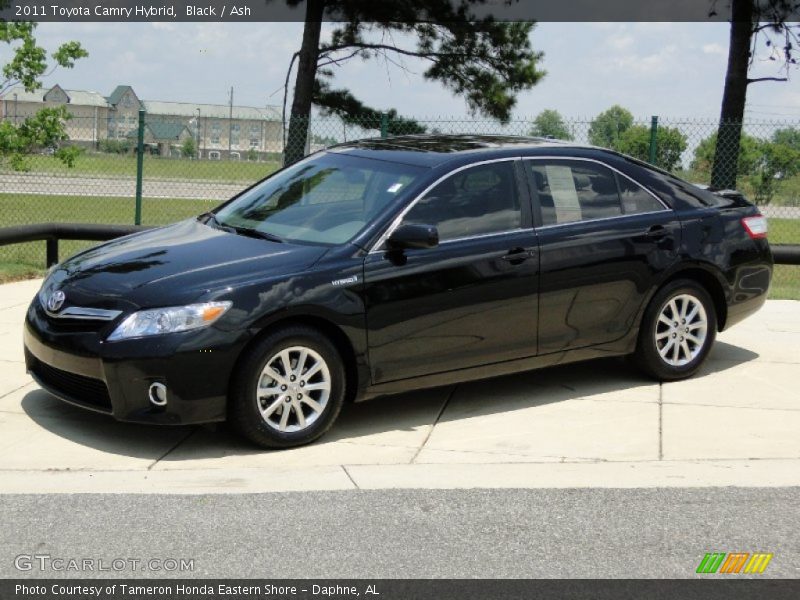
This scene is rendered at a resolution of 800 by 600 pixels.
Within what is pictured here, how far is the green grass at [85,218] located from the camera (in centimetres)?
1261

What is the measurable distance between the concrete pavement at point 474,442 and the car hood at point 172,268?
0.83 m

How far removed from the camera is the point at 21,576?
429 centimetres

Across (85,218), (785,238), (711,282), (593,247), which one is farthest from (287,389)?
(85,218)

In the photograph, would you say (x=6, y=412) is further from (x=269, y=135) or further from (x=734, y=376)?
(x=269, y=135)

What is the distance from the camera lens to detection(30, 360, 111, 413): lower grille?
5898 millimetres

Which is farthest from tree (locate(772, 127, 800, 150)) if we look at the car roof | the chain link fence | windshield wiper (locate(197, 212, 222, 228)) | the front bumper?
the front bumper

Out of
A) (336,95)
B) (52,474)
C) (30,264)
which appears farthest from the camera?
(336,95)

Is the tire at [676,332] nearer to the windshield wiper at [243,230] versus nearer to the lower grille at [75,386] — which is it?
the windshield wiper at [243,230]

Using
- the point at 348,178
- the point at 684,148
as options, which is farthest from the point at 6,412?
the point at 684,148

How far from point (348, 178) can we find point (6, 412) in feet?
8.29

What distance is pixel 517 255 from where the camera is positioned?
680 centimetres

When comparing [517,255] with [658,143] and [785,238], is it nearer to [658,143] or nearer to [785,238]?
[658,143]

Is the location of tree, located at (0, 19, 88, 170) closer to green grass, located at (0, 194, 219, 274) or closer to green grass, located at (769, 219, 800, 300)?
green grass, located at (0, 194, 219, 274)
